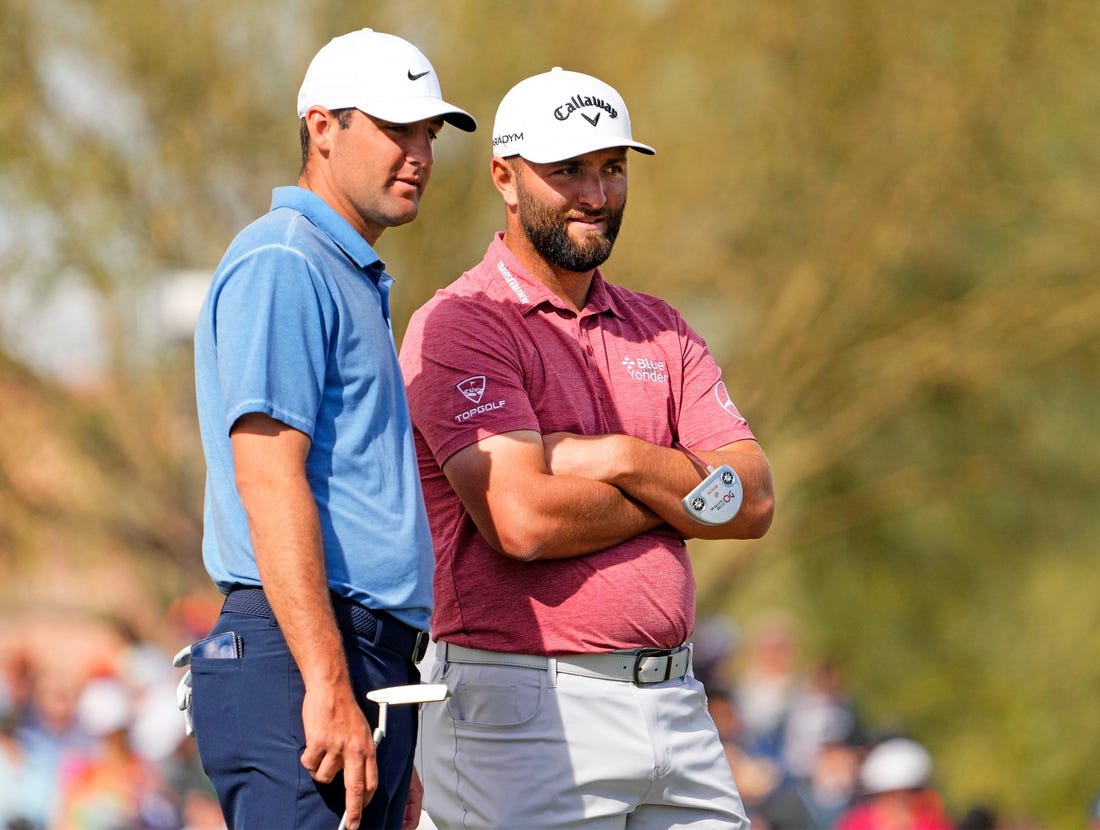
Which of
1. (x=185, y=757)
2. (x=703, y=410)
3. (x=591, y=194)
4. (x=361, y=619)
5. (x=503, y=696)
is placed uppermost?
(x=591, y=194)

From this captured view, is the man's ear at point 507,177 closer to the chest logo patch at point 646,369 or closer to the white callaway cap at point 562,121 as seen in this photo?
the white callaway cap at point 562,121

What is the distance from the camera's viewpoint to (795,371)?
13.0 m

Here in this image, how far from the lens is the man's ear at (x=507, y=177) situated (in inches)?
163

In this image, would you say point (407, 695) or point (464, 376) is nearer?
point (407, 695)

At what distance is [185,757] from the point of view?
8.62m

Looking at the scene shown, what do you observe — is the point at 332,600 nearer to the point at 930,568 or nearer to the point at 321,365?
the point at 321,365

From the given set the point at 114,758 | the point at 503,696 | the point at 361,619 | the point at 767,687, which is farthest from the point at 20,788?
the point at 361,619

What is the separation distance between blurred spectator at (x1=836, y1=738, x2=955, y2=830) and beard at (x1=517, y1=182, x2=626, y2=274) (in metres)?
4.55

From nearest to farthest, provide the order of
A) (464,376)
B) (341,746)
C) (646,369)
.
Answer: (341,746), (464,376), (646,369)

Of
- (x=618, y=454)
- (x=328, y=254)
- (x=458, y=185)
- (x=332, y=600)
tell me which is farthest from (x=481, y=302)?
(x=458, y=185)

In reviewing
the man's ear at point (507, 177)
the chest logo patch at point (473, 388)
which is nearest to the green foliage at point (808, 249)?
the man's ear at point (507, 177)

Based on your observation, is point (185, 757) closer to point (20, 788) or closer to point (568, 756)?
point (20, 788)

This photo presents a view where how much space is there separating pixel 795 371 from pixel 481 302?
9.30 m

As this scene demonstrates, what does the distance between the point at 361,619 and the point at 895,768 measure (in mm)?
5276
